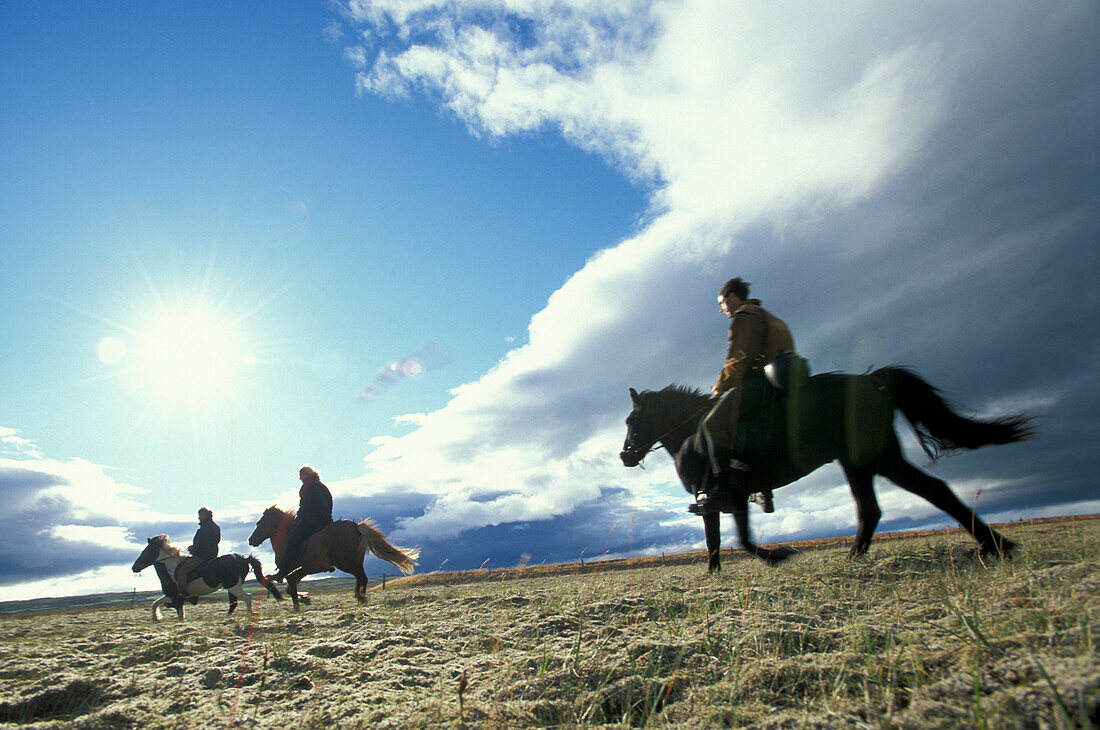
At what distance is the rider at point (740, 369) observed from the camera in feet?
17.3

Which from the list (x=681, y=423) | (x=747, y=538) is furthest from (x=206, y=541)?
(x=747, y=538)

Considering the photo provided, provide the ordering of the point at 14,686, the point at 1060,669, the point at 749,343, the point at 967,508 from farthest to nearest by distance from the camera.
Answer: the point at 749,343 → the point at 967,508 → the point at 14,686 → the point at 1060,669

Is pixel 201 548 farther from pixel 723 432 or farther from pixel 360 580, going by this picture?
pixel 723 432

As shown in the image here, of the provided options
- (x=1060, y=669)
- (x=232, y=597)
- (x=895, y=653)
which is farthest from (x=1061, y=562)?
(x=232, y=597)

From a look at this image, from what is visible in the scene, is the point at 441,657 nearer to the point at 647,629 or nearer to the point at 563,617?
the point at 563,617

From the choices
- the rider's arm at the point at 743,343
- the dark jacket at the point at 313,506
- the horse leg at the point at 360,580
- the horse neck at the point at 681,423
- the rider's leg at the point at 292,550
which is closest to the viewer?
Answer: the rider's arm at the point at 743,343

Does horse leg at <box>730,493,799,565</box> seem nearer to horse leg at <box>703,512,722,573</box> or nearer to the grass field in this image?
horse leg at <box>703,512,722,573</box>

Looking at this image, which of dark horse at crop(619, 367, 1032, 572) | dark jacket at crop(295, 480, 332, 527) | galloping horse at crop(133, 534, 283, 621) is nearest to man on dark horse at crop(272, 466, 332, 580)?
dark jacket at crop(295, 480, 332, 527)

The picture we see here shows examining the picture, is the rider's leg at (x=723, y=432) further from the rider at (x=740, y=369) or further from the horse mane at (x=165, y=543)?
the horse mane at (x=165, y=543)

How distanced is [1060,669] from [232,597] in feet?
41.0

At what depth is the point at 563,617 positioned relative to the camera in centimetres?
347

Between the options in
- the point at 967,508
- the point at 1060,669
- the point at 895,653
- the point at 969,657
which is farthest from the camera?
the point at 967,508

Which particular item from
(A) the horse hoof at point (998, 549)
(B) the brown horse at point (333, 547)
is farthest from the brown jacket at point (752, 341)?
(B) the brown horse at point (333, 547)

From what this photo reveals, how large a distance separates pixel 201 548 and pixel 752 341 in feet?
37.9
